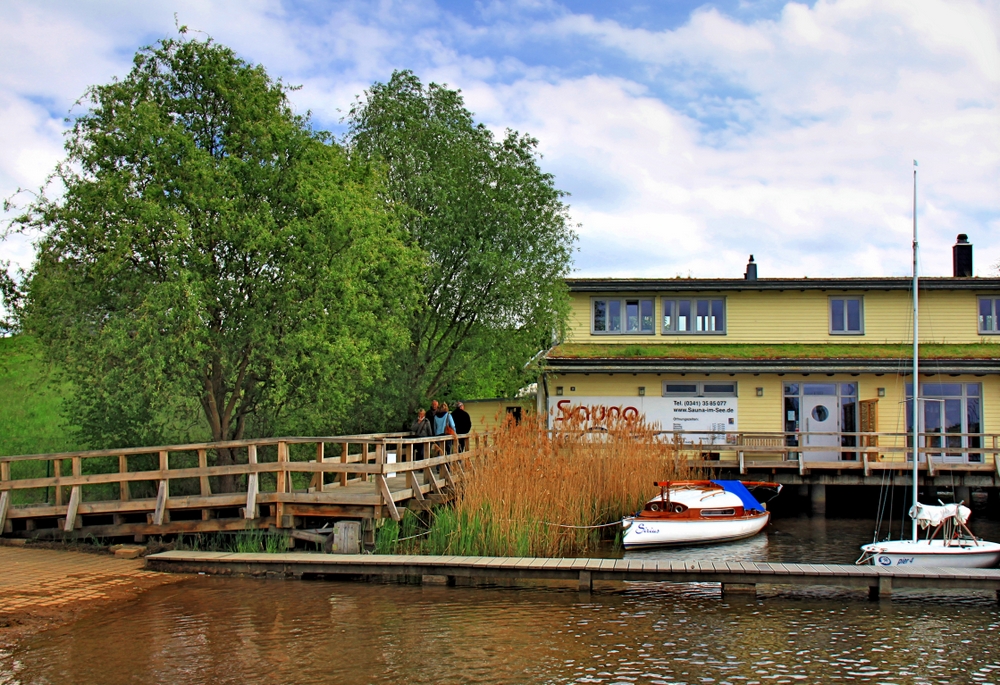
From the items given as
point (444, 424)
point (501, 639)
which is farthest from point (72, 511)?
point (501, 639)

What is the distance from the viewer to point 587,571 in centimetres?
1291

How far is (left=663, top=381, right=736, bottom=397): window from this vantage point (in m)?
30.3

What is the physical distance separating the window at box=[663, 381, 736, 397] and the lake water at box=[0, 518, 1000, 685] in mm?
17069

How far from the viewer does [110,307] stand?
58.6 ft

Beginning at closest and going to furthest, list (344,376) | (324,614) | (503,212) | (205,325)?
(324,614) → (205,325) → (344,376) → (503,212)

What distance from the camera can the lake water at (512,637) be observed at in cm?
902

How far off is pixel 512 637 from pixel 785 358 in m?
20.9

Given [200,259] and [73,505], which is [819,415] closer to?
[200,259]

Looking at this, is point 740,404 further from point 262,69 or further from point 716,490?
point 262,69

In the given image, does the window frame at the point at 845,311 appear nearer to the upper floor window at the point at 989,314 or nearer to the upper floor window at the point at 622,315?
the upper floor window at the point at 989,314

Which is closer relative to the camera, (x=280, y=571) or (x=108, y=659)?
(x=108, y=659)

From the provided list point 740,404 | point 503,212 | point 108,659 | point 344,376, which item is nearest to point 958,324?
point 740,404

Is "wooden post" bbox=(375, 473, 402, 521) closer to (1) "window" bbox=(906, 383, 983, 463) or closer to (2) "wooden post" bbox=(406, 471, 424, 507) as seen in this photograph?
(2) "wooden post" bbox=(406, 471, 424, 507)

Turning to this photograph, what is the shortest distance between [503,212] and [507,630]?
20657 mm
